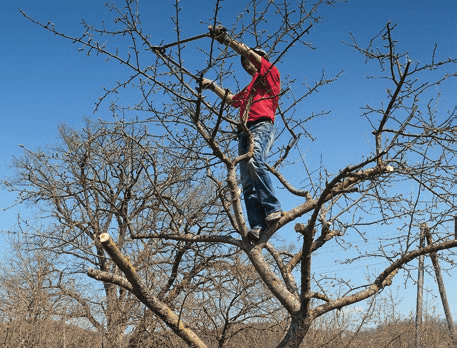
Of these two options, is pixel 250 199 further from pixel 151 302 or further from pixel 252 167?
pixel 151 302

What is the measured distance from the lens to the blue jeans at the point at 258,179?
13.7 feet

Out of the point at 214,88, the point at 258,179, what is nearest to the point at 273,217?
the point at 258,179

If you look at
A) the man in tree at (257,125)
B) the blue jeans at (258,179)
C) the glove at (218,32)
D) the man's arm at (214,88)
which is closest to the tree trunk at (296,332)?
the man in tree at (257,125)

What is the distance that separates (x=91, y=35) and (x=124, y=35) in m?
0.27

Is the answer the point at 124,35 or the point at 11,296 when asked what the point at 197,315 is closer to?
the point at 124,35

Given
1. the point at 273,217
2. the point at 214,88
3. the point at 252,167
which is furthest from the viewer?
the point at 214,88

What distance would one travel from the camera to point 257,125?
172 inches

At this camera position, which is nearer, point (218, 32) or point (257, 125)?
point (218, 32)

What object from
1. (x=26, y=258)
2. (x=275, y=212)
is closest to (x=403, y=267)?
(x=275, y=212)

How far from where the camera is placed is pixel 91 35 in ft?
12.0

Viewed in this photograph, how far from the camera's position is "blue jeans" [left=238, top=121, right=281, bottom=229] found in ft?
13.7

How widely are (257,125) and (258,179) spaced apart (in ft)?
1.83

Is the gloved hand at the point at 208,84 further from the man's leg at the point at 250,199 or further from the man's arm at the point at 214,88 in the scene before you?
the man's leg at the point at 250,199

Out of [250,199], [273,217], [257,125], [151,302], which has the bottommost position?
[151,302]
